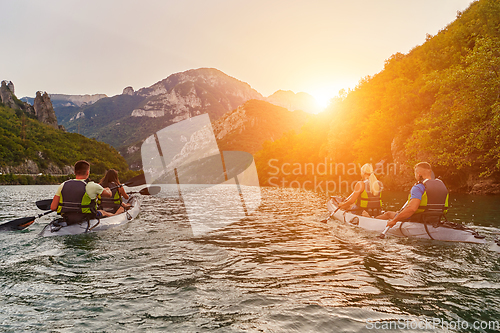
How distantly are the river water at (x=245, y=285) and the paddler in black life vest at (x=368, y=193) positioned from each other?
2.81 meters

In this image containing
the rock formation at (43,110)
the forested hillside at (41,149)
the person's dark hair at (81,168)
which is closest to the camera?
the person's dark hair at (81,168)

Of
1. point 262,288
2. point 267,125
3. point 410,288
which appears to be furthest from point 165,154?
point 267,125

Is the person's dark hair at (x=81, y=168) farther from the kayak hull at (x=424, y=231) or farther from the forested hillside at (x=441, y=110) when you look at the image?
the forested hillside at (x=441, y=110)

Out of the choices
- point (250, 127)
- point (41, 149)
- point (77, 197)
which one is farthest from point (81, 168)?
point (250, 127)

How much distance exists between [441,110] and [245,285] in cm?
2967

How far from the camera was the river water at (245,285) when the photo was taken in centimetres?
416

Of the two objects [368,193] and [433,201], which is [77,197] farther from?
[433,201]

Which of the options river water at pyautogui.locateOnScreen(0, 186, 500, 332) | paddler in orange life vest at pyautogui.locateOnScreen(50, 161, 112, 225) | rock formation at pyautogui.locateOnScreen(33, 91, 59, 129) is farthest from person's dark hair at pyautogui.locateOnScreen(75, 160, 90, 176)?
rock formation at pyautogui.locateOnScreen(33, 91, 59, 129)

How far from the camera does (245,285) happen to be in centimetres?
563

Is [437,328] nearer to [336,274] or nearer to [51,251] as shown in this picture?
[336,274]

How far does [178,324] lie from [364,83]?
56570mm

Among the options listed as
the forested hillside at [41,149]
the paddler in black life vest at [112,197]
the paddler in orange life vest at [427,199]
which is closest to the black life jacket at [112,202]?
the paddler in black life vest at [112,197]

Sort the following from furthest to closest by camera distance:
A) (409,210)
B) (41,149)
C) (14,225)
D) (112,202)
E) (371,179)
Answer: (41,149) < (112,202) < (371,179) < (14,225) < (409,210)

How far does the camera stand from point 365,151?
42.0 meters
